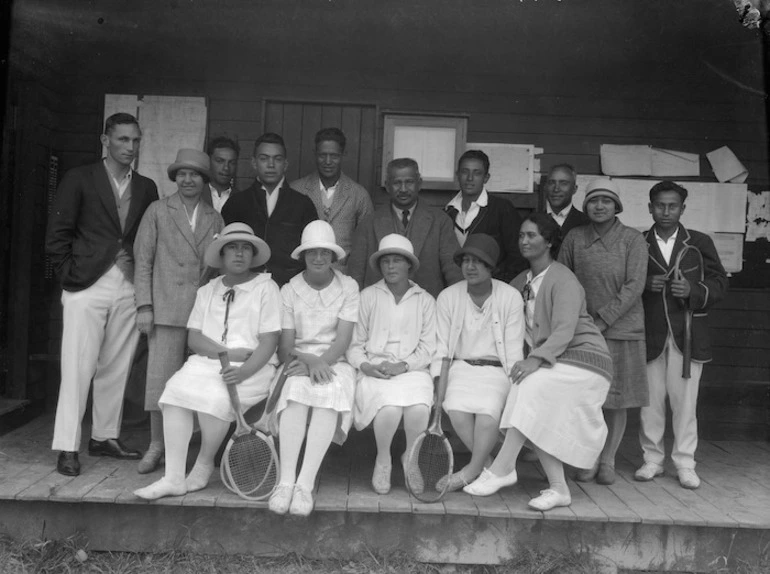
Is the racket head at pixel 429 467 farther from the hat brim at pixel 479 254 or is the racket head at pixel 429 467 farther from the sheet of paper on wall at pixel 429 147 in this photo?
the sheet of paper on wall at pixel 429 147

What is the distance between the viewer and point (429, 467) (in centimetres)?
428

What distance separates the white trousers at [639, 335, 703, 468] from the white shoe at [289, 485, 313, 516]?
7.67ft

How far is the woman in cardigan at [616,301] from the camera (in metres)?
4.70

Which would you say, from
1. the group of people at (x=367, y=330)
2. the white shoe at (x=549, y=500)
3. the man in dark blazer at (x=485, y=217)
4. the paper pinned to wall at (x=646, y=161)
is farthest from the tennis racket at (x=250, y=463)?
the paper pinned to wall at (x=646, y=161)

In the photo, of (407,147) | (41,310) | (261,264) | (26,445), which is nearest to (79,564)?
(26,445)

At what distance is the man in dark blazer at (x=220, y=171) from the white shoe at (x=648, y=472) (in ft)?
11.3

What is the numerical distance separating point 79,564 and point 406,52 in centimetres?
459

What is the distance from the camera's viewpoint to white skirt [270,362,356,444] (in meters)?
4.20

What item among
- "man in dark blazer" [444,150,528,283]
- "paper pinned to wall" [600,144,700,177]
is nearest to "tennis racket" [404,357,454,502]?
"man in dark blazer" [444,150,528,283]

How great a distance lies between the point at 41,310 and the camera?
6.30 metres

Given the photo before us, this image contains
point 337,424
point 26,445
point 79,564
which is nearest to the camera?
point 79,564

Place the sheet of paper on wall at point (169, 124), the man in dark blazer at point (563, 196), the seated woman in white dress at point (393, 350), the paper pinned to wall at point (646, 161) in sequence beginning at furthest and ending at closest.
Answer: the paper pinned to wall at point (646, 161) < the sheet of paper on wall at point (169, 124) < the man in dark blazer at point (563, 196) < the seated woman in white dress at point (393, 350)

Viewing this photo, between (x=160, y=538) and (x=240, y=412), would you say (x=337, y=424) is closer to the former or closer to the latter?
(x=240, y=412)

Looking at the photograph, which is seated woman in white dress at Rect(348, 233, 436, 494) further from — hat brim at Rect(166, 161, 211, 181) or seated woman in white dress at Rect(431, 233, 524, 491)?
hat brim at Rect(166, 161, 211, 181)
